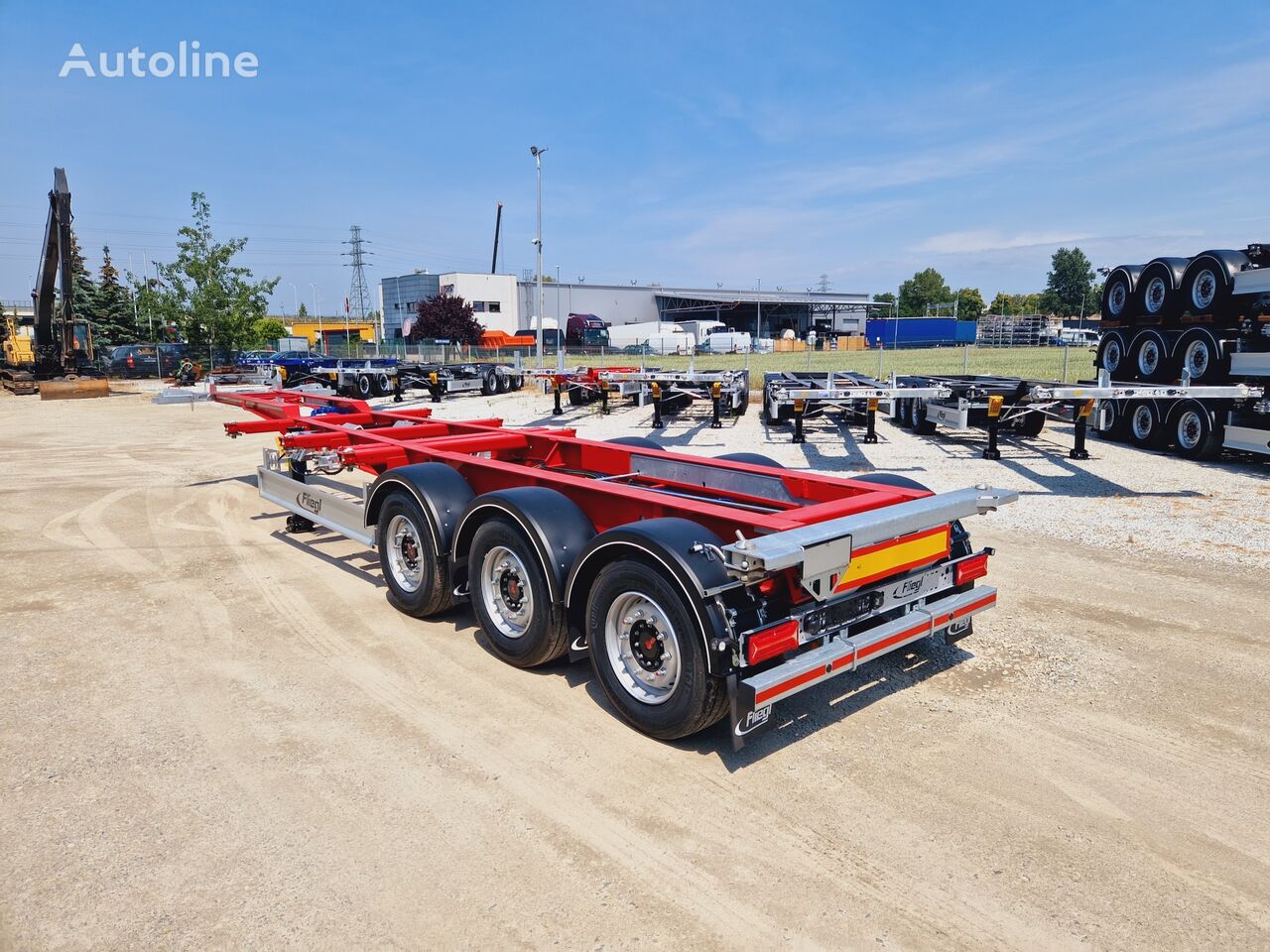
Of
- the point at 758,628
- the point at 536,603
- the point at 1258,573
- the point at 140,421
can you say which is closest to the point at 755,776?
the point at 758,628

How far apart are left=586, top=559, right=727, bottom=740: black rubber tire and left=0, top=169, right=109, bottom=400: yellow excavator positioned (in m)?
30.2

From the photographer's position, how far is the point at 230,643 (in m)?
5.11

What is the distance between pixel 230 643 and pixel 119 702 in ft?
2.84

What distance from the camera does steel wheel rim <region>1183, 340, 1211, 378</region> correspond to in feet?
38.1

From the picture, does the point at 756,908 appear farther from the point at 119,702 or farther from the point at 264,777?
the point at 119,702

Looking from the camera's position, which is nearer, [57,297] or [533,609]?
[533,609]

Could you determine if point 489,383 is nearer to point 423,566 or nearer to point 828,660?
point 423,566

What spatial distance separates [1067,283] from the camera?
344 feet

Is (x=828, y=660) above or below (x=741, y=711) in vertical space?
above

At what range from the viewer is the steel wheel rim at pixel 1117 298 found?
13914 millimetres

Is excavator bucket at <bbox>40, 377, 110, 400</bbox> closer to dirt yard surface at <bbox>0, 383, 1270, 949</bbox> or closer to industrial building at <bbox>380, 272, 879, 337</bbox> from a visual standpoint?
dirt yard surface at <bbox>0, 383, 1270, 949</bbox>

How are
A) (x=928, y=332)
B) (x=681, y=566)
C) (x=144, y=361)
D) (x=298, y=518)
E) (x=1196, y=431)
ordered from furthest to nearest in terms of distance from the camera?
1. (x=928, y=332)
2. (x=144, y=361)
3. (x=1196, y=431)
4. (x=298, y=518)
5. (x=681, y=566)

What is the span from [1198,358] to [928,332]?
61.2 m

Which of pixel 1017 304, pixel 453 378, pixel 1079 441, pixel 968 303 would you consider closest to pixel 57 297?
pixel 453 378
